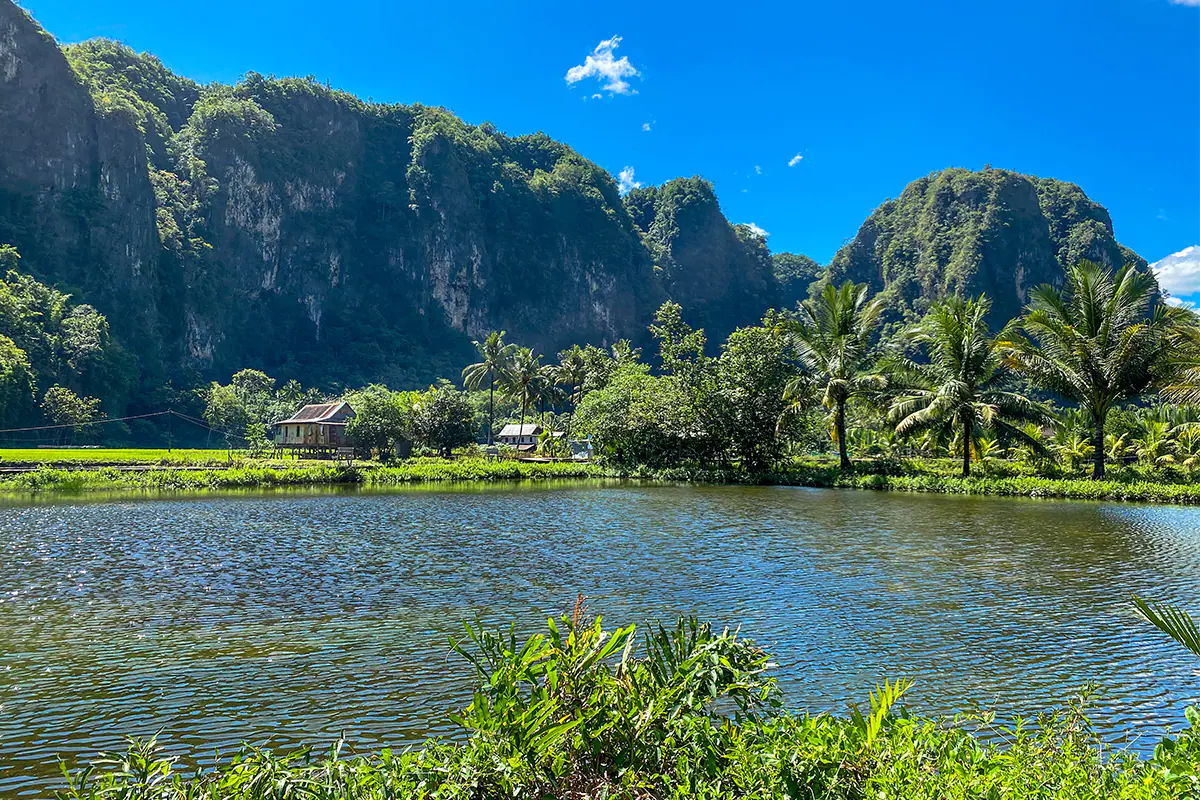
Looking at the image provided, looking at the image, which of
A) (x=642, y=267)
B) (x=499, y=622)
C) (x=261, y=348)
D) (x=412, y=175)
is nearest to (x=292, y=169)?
(x=412, y=175)

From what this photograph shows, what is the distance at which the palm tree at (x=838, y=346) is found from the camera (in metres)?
35.9

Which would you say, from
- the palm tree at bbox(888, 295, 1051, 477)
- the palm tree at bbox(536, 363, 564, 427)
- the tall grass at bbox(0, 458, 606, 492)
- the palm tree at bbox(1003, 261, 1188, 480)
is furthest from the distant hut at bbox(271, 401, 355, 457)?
the palm tree at bbox(1003, 261, 1188, 480)

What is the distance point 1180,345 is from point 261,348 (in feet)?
410

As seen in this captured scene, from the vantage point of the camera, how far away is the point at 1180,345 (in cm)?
2603

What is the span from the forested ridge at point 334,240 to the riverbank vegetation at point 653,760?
75878 millimetres

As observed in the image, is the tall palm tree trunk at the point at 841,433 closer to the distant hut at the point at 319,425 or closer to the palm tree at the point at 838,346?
the palm tree at the point at 838,346

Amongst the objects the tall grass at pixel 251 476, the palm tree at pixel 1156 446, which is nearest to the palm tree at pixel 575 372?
the tall grass at pixel 251 476

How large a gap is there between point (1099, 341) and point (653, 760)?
3107cm

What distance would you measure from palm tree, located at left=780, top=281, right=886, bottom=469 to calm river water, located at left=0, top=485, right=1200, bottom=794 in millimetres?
14234

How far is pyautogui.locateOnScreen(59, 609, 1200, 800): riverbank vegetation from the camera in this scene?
3.45m

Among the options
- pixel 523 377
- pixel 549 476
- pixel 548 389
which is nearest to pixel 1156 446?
pixel 549 476

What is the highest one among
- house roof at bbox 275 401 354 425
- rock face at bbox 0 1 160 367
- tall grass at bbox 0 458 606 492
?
rock face at bbox 0 1 160 367

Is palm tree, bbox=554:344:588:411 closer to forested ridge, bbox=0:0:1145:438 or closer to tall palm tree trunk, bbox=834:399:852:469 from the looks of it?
tall palm tree trunk, bbox=834:399:852:469

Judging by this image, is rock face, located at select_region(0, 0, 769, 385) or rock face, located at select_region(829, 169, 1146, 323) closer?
rock face, located at select_region(0, 0, 769, 385)
